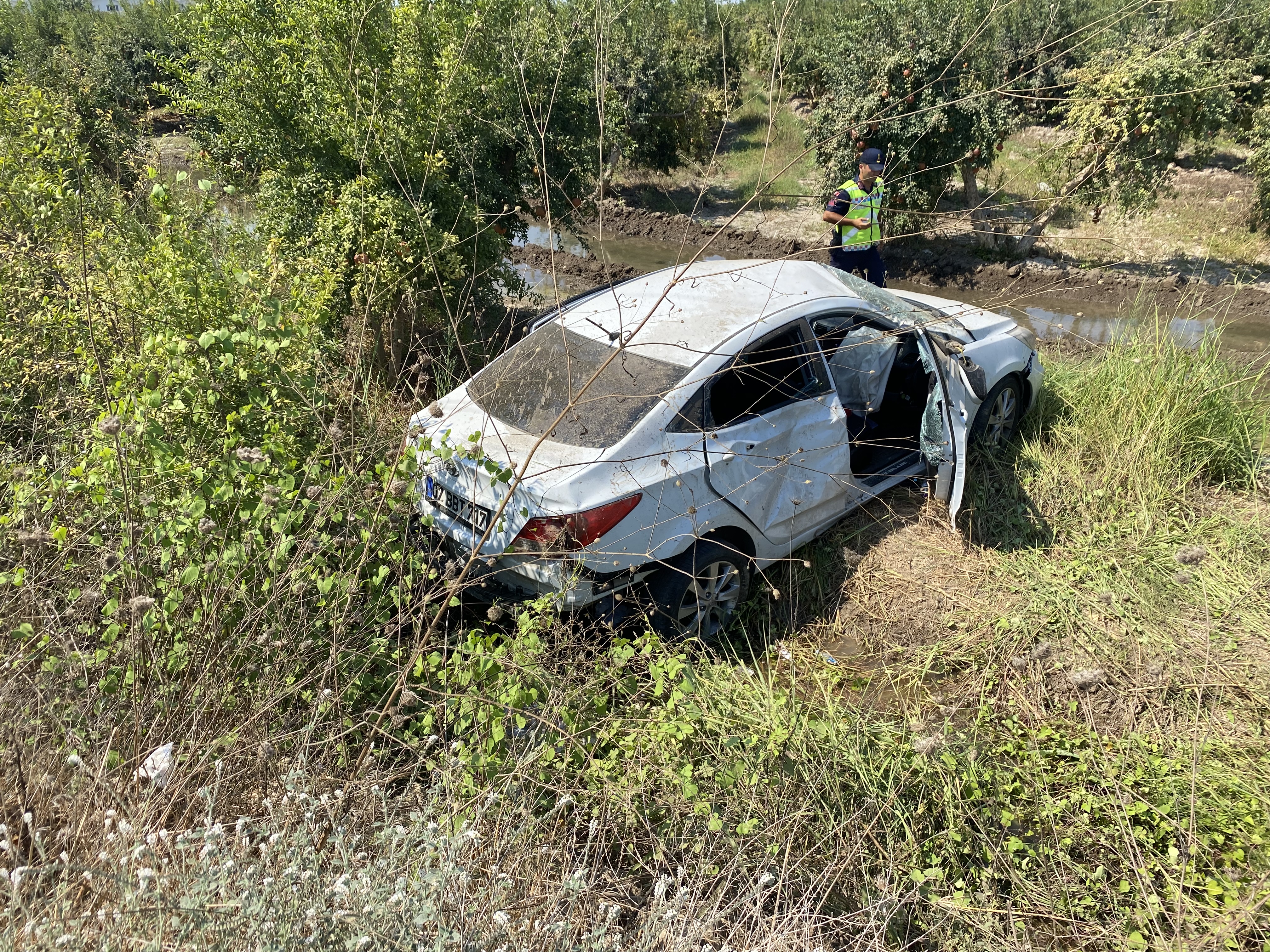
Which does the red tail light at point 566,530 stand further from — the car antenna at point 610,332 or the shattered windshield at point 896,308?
the shattered windshield at point 896,308

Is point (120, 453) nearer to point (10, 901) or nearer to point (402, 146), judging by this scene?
point (10, 901)

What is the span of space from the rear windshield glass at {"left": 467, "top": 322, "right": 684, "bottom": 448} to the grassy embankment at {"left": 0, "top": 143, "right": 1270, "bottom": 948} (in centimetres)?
68

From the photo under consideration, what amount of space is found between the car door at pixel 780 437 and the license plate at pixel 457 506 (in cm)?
115

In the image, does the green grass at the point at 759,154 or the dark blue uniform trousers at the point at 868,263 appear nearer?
the dark blue uniform trousers at the point at 868,263

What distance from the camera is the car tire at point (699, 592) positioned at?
383 centimetres

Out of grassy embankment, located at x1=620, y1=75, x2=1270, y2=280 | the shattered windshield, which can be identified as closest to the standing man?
the shattered windshield

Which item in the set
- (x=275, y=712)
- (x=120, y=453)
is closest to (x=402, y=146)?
(x=120, y=453)

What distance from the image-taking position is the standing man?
685cm

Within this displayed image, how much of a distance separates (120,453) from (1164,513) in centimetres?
572

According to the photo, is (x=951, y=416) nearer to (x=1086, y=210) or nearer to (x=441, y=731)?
(x=441, y=731)

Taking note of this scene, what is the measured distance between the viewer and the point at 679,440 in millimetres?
3838

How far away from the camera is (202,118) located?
27.8 ft

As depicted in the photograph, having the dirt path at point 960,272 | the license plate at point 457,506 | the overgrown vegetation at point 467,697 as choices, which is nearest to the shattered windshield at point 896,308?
the overgrown vegetation at point 467,697

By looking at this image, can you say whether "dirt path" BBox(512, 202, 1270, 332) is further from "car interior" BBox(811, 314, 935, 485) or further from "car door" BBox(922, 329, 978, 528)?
"car door" BBox(922, 329, 978, 528)
